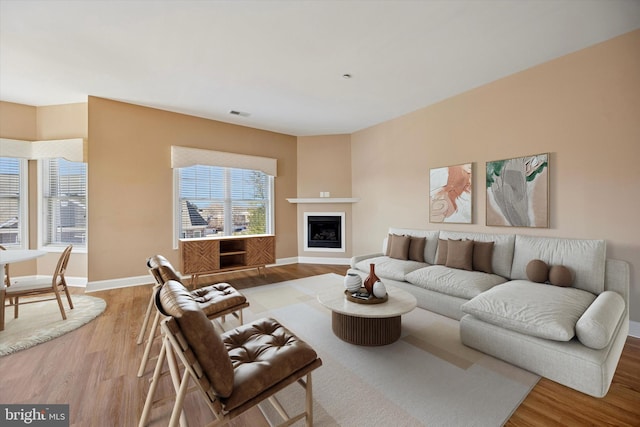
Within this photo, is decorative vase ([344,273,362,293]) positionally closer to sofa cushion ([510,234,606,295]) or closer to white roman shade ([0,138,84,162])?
sofa cushion ([510,234,606,295])

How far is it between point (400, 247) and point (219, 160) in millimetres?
3696

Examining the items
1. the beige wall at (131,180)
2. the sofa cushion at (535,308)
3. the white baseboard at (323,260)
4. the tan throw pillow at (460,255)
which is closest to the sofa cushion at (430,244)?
the tan throw pillow at (460,255)

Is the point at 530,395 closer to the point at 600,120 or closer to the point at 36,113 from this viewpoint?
the point at 600,120

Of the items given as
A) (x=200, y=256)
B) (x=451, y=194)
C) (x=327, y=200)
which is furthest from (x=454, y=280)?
(x=200, y=256)

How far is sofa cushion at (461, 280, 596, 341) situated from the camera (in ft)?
6.39

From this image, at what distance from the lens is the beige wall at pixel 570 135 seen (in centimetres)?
264

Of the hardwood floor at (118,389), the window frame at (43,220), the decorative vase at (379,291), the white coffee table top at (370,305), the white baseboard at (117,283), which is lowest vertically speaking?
the hardwood floor at (118,389)

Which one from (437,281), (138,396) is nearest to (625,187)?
(437,281)

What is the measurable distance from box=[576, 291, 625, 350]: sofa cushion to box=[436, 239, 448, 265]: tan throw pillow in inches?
63.8

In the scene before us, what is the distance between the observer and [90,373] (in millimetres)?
2068

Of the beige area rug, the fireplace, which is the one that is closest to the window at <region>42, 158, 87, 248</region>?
the fireplace

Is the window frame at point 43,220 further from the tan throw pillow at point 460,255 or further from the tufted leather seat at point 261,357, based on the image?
the tan throw pillow at point 460,255

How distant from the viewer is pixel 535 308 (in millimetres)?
2119

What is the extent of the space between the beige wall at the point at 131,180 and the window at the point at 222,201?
261mm
